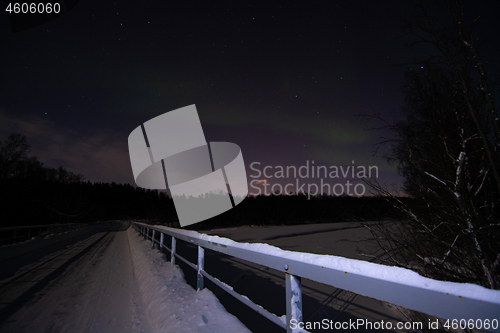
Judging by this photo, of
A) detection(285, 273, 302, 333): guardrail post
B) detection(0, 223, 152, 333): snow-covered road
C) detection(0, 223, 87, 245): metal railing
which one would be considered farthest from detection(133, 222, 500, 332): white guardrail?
detection(0, 223, 87, 245): metal railing

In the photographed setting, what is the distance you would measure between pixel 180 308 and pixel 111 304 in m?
1.70

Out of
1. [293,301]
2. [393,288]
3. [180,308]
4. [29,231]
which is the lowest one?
[29,231]

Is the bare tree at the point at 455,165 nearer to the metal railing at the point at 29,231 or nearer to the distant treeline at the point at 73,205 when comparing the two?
the distant treeline at the point at 73,205

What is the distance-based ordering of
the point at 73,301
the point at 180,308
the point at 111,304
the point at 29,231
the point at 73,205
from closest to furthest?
the point at 180,308 < the point at 111,304 < the point at 73,301 < the point at 29,231 < the point at 73,205

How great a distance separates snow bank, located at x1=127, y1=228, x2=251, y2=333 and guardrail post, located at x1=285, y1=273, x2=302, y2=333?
2.76ft

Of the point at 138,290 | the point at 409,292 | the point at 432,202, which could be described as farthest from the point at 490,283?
the point at 138,290

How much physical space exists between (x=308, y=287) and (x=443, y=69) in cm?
499

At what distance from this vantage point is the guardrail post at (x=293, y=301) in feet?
4.27

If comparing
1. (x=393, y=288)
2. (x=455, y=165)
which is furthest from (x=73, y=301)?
(x=455, y=165)

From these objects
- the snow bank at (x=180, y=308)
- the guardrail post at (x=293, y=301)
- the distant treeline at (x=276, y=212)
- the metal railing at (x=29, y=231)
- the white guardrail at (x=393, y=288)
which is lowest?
the distant treeline at (x=276, y=212)

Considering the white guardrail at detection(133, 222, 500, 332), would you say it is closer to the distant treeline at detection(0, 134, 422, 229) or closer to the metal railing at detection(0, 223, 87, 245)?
the distant treeline at detection(0, 134, 422, 229)

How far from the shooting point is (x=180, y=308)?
2564 millimetres

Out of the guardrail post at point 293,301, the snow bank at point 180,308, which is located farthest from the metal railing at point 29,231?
the guardrail post at point 293,301

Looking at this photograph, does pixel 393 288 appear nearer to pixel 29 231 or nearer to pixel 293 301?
pixel 293 301
